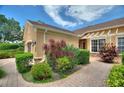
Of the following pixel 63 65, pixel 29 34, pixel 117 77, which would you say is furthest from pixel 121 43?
pixel 29 34

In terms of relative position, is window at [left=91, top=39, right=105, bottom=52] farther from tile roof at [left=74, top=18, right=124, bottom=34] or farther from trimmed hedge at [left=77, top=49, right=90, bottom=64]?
tile roof at [left=74, top=18, right=124, bottom=34]

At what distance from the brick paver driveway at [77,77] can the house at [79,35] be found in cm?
64

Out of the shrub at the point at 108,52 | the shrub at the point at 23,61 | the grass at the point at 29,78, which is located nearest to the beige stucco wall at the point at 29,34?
the shrub at the point at 23,61

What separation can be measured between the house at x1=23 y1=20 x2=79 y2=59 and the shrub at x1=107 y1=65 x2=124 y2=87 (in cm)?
170

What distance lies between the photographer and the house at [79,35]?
6590 mm

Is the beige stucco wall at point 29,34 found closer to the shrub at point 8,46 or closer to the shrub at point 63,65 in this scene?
the shrub at point 8,46

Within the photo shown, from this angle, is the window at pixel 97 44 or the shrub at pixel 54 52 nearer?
the shrub at pixel 54 52

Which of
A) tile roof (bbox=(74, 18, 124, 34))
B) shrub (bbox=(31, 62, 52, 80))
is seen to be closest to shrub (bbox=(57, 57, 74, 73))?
shrub (bbox=(31, 62, 52, 80))

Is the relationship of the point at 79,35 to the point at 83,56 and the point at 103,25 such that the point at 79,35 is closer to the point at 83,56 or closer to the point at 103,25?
the point at 83,56

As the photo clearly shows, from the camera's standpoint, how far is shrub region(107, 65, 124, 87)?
5648mm

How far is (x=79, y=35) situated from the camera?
6871 mm

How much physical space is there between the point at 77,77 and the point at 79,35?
1447 millimetres
